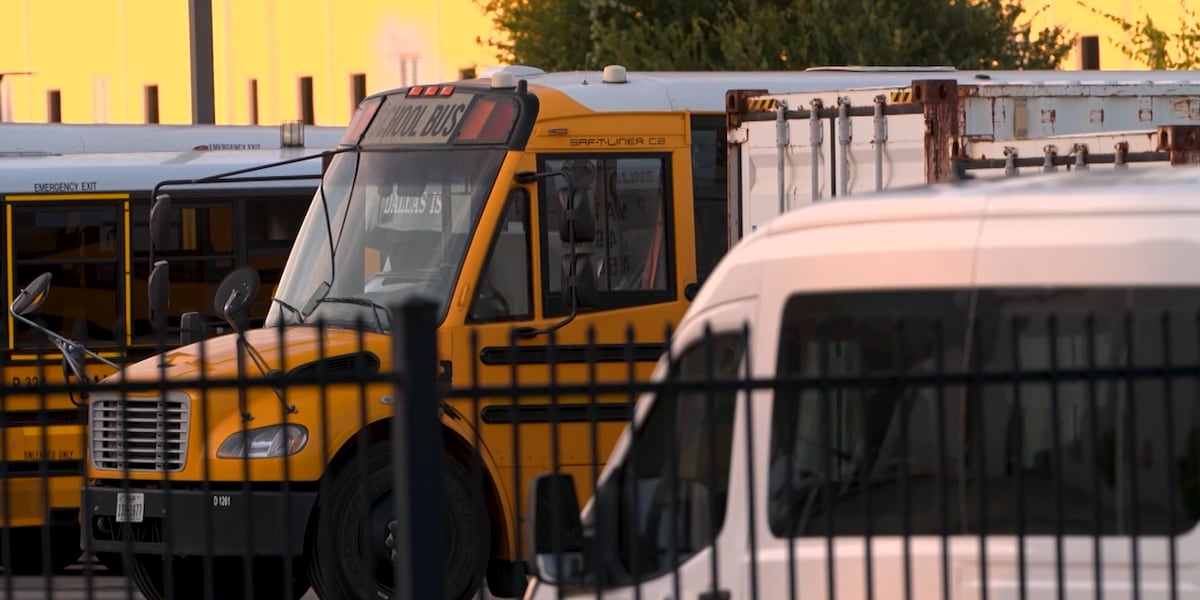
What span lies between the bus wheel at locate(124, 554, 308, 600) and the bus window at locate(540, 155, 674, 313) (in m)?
2.17

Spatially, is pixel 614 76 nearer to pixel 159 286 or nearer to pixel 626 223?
pixel 626 223

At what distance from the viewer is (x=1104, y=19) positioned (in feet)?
91.2

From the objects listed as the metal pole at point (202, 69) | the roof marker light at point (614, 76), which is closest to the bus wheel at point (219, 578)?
the roof marker light at point (614, 76)

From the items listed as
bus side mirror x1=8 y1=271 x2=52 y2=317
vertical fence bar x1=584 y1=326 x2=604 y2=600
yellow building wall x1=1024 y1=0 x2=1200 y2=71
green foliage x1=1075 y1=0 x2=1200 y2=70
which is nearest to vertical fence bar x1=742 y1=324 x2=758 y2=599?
vertical fence bar x1=584 y1=326 x2=604 y2=600

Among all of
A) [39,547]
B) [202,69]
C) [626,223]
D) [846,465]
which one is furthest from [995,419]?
[202,69]

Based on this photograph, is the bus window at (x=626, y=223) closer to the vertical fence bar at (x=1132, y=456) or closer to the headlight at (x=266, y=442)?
the headlight at (x=266, y=442)

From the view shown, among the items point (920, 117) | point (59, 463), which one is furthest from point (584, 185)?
point (59, 463)

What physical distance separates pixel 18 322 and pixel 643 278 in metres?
4.53

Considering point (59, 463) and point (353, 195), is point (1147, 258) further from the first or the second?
point (59, 463)

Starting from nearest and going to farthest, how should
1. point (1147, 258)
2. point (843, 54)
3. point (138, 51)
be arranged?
point (1147, 258) → point (843, 54) → point (138, 51)

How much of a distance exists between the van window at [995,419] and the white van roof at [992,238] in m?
0.04

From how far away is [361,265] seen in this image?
11516 mm

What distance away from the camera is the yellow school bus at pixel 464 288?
10.5 m

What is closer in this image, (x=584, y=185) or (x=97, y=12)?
(x=584, y=185)
